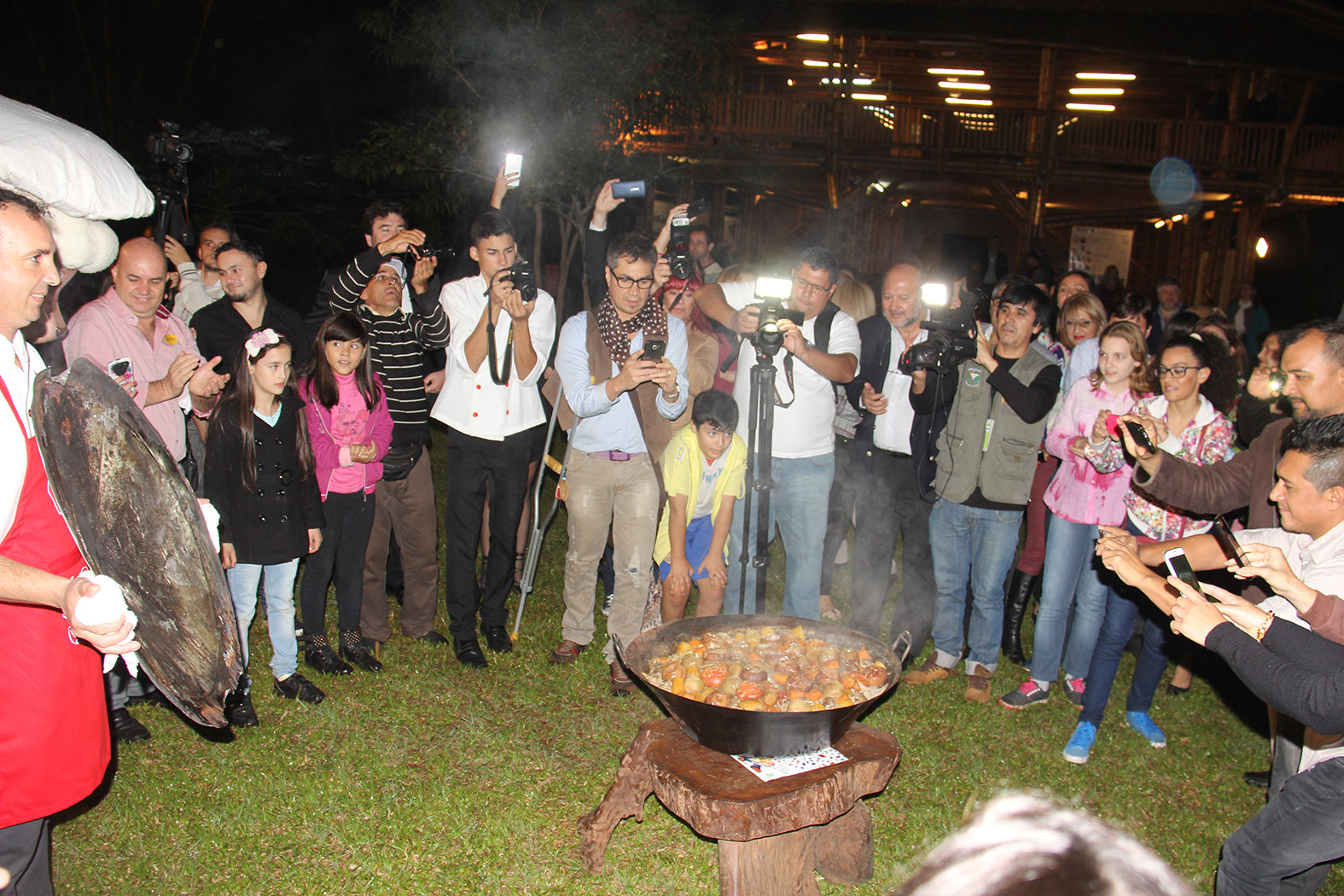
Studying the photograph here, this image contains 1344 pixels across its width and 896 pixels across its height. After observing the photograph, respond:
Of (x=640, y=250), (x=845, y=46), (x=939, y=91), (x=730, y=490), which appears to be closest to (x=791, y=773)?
(x=730, y=490)

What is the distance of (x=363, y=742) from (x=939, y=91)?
55.9 feet

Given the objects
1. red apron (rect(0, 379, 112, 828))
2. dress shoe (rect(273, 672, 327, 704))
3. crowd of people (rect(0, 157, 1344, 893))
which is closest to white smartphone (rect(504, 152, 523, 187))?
crowd of people (rect(0, 157, 1344, 893))

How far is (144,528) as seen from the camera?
2.17 metres

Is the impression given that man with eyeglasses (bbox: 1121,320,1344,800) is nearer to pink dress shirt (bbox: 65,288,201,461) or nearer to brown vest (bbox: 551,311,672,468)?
brown vest (bbox: 551,311,672,468)

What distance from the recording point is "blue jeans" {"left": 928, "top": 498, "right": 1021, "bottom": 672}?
15.0 feet

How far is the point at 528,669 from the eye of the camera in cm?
479

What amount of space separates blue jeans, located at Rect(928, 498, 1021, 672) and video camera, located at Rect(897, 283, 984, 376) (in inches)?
30.9

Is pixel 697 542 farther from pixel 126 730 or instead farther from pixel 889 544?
pixel 126 730

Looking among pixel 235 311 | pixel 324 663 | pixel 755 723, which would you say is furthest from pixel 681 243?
pixel 324 663

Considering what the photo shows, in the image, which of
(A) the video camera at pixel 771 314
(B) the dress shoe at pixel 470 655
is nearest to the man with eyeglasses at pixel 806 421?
(A) the video camera at pixel 771 314

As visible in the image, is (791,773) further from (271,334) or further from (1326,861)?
(271,334)

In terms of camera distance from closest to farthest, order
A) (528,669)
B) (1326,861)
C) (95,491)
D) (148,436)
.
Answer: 1. (95,491)
2. (148,436)
3. (1326,861)
4. (528,669)

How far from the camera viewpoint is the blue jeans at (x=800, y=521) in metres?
4.61

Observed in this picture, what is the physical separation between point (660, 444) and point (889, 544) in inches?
60.9
